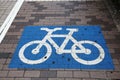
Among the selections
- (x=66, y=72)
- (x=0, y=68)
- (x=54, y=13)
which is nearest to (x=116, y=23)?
(x=54, y=13)

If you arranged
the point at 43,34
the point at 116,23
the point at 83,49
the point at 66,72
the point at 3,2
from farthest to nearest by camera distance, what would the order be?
the point at 3,2
the point at 116,23
the point at 43,34
the point at 83,49
the point at 66,72

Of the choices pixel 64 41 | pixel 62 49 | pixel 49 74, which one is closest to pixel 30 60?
pixel 49 74

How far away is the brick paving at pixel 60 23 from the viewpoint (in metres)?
4.91

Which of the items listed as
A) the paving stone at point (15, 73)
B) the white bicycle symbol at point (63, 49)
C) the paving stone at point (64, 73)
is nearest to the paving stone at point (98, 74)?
the white bicycle symbol at point (63, 49)

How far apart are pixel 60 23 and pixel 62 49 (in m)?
1.70

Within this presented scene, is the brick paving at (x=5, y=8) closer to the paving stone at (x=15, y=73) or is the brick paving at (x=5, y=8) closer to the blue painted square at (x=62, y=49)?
the blue painted square at (x=62, y=49)

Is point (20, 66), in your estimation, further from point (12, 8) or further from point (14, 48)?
point (12, 8)

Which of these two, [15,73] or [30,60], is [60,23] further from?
[15,73]

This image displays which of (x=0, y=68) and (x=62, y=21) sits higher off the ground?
(x=0, y=68)

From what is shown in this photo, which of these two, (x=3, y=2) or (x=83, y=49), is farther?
(x=3, y=2)

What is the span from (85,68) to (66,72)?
51 centimetres

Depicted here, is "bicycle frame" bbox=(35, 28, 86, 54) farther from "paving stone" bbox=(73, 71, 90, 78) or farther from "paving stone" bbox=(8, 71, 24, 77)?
"paving stone" bbox=(8, 71, 24, 77)

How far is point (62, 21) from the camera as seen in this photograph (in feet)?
24.0

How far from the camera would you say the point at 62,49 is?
5734 mm
